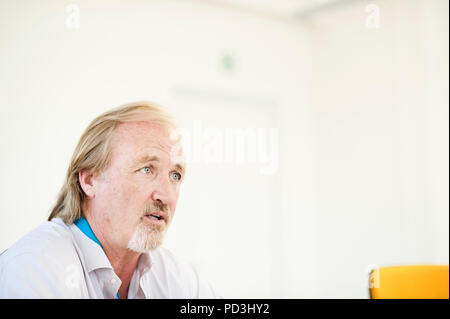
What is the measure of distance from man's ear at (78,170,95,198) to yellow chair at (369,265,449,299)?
129 centimetres

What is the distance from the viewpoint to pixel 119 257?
1829 millimetres

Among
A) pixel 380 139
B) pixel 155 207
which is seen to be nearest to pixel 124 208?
pixel 155 207

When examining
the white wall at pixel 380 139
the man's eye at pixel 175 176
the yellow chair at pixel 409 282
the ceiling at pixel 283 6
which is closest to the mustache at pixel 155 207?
the man's eye at pixel 175 176

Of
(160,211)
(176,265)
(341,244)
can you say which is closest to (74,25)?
(160,211)

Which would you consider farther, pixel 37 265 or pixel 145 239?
pixel 145 239

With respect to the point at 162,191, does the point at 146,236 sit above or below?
below

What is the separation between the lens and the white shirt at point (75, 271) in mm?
1488

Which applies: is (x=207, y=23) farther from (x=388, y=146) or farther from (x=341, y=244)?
(x=341, y=244)

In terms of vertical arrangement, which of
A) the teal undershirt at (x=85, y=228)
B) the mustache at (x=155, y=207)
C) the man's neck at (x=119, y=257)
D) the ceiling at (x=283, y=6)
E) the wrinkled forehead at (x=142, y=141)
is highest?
the ceiling at (x=283, y=6)

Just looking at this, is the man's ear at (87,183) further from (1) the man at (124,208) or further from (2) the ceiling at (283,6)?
(2) the ceiling at (283,6)

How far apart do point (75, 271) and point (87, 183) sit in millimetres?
359

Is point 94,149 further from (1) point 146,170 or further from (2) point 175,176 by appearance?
(2) point 175,176

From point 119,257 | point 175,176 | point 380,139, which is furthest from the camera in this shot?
point 380,139

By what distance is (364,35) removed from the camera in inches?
145
